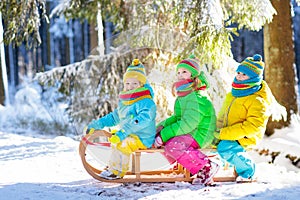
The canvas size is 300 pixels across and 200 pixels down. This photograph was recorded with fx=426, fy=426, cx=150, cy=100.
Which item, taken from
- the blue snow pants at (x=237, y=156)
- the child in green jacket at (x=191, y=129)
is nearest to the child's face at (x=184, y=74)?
the child in green jacket at (x=191, y=129)

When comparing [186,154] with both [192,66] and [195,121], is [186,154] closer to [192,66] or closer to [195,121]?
[195,121]

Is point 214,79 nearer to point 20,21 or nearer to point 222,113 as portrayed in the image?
point 222,113

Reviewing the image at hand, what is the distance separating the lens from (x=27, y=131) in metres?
12.3

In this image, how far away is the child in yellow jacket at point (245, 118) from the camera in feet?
14.0

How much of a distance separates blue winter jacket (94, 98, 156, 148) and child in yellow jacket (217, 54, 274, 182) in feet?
2.36

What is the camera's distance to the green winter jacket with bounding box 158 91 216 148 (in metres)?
4.36

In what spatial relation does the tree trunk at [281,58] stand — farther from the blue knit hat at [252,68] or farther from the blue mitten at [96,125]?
the blue mitten at [96,125]

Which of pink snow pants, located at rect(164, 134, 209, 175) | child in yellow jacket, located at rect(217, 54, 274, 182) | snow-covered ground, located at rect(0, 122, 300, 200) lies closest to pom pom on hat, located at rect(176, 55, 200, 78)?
child in yellow jacket, located at rect(217, 54, 274, 182)

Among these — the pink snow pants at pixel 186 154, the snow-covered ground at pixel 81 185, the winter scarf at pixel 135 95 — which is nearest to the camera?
the snow-covered ground at pixel 81 185

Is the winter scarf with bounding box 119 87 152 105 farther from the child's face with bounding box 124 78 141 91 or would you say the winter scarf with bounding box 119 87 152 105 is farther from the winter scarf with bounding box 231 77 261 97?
the winter scarf with bounding box 231 77 261 97

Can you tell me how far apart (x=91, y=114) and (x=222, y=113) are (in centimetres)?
458

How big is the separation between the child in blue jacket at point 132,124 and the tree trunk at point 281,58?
13.7 ft

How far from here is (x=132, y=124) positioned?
4.33m

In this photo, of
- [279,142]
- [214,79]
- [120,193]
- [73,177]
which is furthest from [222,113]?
[279,142]
